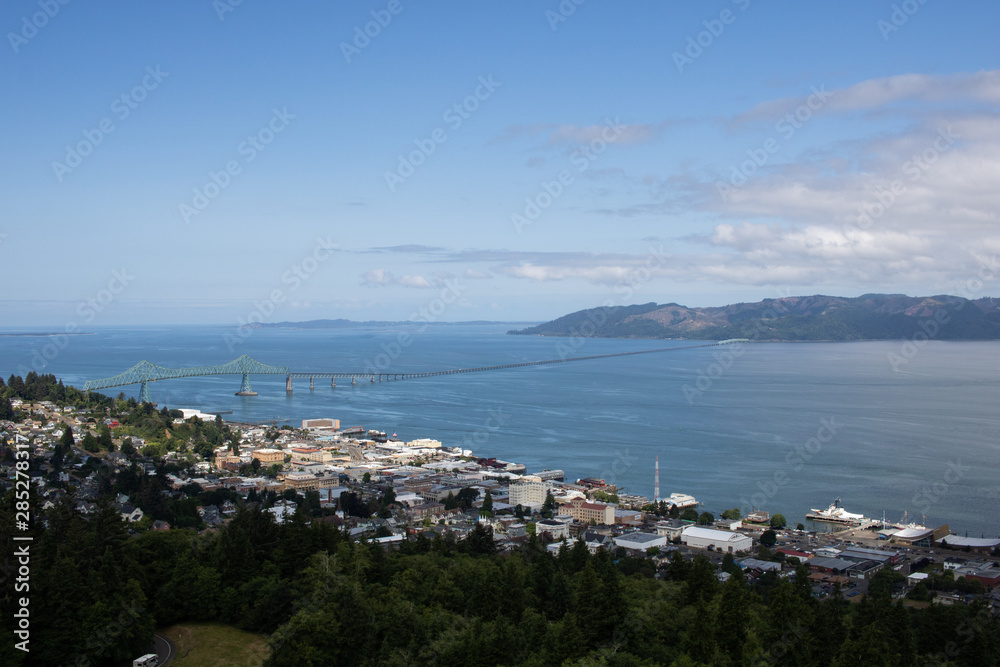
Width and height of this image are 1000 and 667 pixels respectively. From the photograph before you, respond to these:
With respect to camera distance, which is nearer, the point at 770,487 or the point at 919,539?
the point at 919,539

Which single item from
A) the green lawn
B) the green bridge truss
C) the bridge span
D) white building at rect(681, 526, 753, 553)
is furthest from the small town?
the bridge span

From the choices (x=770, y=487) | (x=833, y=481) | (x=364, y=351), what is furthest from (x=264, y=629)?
(x=364, y=351)

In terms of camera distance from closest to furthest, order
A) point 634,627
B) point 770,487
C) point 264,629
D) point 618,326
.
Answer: point 634,627 → point 264,629 → point 770,487 → point 618,326

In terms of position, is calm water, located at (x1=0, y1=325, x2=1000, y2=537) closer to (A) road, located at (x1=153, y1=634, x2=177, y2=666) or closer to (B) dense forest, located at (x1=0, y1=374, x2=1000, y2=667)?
(B) dense forest, located at (x1=0, y1=374, x2=1000, y2=667)

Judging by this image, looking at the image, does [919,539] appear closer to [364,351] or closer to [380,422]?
[380,422]

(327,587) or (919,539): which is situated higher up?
(327,587)
